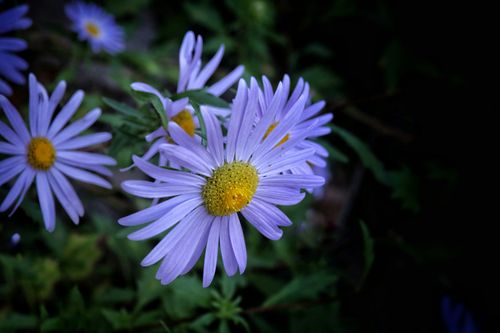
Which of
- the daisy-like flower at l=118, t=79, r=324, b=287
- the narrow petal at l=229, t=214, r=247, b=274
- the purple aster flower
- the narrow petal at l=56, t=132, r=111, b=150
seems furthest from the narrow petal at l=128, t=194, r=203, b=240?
the narrow petal at l=56, t=132, r=111, b=150

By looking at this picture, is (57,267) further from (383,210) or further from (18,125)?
(383,210)

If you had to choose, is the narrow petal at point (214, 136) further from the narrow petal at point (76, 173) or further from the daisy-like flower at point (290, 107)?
the narrow petal at point (76, 173)

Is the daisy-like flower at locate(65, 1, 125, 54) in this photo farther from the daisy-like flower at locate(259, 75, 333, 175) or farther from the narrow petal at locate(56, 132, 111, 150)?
the daisy-like flower at locate(259, 75, 333, 175)

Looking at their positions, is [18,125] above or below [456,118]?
below

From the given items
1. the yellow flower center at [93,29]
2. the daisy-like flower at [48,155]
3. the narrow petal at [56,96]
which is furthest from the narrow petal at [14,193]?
the yellow flower center at [93,29]

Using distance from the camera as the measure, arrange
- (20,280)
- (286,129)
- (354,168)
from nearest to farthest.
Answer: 1. (286,129)
2. (20,280)
3. (354,168)

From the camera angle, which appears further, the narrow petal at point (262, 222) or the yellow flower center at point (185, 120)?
the yellow flower center at point (185, 120)

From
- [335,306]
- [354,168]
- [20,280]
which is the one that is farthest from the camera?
[354,168]

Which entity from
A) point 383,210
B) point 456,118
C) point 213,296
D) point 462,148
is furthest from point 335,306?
point 456,118
